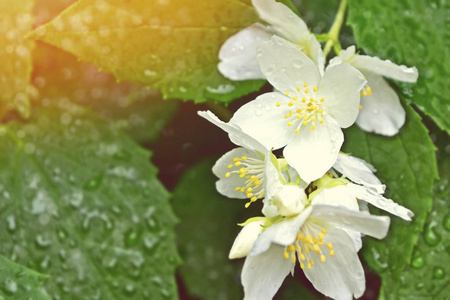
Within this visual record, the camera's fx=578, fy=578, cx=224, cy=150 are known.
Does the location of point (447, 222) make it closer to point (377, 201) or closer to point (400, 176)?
point (400, 176)

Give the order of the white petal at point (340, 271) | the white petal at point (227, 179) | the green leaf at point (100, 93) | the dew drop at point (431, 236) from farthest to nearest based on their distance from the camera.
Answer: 1. the green leaf at point (100, 93)
2. the dew drop at point (431, 236)
3. the white petal at point (227, 179)
4. the white petal at point (340, 271)

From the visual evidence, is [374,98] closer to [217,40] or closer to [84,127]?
[217,40]

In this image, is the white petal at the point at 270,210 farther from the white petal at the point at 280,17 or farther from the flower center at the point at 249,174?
the white petal at the point at 280,17

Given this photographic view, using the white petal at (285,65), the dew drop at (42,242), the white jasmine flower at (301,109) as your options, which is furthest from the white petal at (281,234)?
the dew drop at (42,242)

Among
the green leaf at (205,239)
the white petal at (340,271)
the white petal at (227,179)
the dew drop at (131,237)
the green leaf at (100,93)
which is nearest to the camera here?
the white petal at (340,271)

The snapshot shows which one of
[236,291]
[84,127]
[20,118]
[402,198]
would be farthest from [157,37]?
[236,291]

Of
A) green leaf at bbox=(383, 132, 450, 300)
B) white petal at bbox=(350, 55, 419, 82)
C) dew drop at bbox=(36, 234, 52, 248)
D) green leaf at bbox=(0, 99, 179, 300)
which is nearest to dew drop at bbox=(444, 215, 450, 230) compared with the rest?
green leaf at bbox=(383, 132, 450, 300)
